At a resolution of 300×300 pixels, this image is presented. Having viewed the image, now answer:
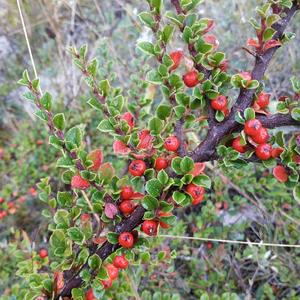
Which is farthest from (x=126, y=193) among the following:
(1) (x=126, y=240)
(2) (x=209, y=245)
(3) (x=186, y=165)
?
(2) (x=209, y=245)

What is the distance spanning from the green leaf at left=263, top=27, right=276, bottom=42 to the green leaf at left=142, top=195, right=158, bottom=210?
0.52 metres

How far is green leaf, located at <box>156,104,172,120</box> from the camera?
1182 millimetres

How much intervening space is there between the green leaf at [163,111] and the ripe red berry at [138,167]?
6.2 inches

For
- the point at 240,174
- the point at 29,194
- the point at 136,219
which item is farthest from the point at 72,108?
the point at 136,219

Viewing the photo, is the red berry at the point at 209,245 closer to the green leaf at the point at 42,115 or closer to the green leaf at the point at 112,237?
the green leaf at the point at 112,237

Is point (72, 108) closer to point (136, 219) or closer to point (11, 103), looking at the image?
point (11, 103)

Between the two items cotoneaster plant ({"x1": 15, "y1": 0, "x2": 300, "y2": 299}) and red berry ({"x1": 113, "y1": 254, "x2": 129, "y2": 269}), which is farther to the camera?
red berry ({"x1": 113, "y1": 254, "x2": 129, "y2": 269})

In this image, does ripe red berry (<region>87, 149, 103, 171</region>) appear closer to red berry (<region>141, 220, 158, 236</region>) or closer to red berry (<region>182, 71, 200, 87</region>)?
red berry (<region>141, 220, 158, 236</region>)

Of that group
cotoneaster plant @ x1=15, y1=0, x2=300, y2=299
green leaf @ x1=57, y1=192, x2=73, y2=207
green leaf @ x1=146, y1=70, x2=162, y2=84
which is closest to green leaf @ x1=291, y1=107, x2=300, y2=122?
cotoneaster plant @ x1=15, y1=0, x2=300, y2=299

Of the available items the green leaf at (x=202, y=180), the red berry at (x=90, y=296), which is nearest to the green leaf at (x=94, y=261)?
the red berry at (x=90, y=296)

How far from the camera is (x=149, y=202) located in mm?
1084

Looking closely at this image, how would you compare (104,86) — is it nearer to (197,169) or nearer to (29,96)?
(29,96)

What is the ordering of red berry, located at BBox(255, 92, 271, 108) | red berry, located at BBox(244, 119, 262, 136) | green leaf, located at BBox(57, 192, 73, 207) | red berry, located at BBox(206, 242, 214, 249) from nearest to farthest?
red berry, located at BBox(244, 119, 262, 136)
red berry, located at BBox(255, 92, 271, 108)
green leaf, located at BBox(57, 192, 73, 207)
red berry, located at BBox(206, 242, 214, 249)

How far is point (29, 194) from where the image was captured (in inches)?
109
